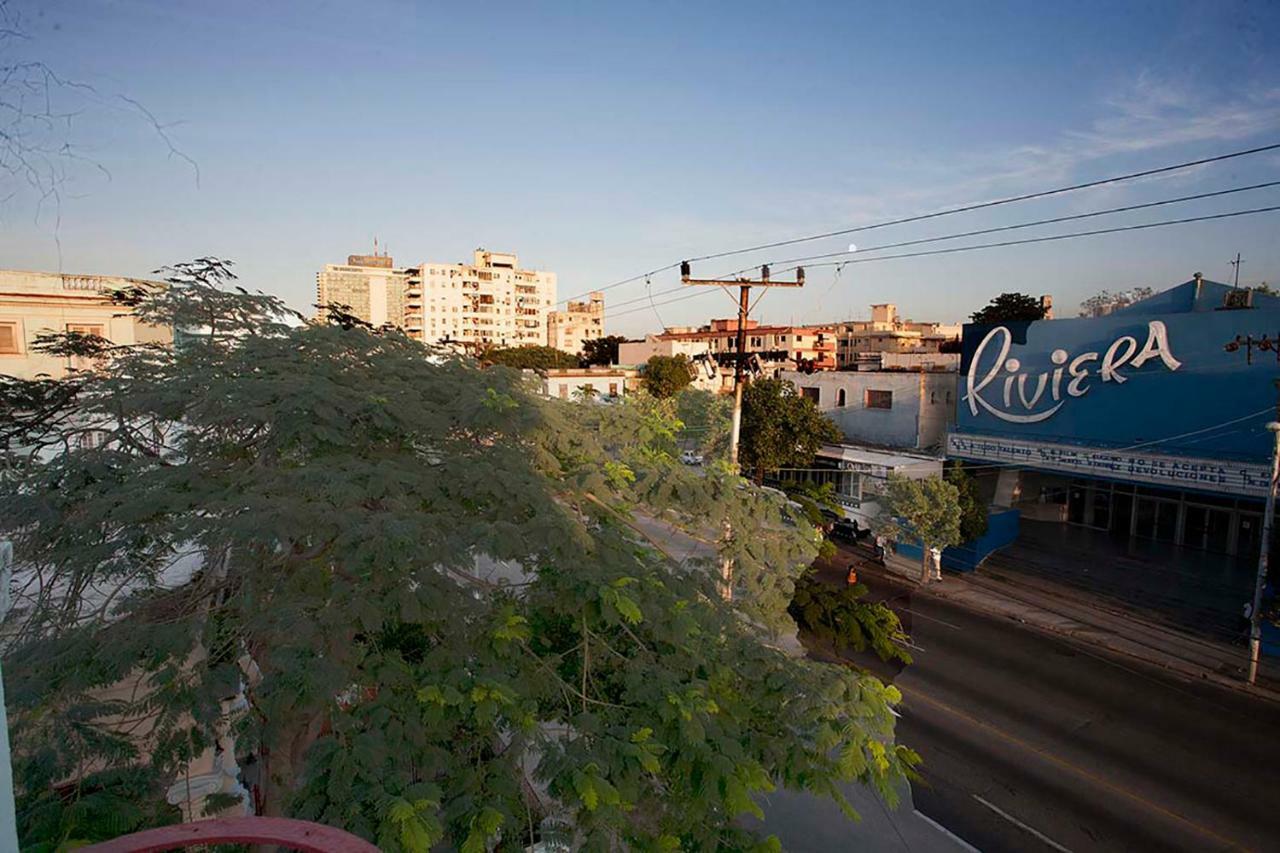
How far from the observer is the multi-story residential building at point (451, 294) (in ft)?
290

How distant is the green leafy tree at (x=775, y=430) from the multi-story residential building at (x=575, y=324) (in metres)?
84.8

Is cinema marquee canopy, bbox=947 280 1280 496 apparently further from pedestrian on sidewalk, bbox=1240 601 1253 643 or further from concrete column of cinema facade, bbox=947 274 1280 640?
pedestrian on sidewalk, bbox=1240 601 1253 643

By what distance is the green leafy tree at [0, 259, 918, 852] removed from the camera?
447 cm

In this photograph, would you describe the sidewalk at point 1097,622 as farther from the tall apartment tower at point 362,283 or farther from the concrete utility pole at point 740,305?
the tall apartment tower at point 362,283

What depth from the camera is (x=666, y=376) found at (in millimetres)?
40812

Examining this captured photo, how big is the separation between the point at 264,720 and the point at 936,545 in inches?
781

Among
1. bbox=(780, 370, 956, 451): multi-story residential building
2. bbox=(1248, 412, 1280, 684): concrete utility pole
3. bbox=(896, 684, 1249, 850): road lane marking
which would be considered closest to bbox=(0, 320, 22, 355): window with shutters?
bbox=(896, 684, 1249, 850): road lane marking

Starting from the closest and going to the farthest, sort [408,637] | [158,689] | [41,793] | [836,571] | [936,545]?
1. [41,793]
2. [158,689]
3. [408,637]
4. [936,545]
5. [836,571]

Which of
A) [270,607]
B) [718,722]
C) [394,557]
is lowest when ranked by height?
[718,722]

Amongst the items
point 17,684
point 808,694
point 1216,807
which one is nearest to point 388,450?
point 17,684

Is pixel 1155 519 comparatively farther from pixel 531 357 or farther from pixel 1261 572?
pixel 531 357

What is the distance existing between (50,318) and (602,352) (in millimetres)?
68235

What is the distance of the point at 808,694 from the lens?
5.61m

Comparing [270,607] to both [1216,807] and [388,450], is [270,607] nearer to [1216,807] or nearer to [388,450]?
[388,450]
